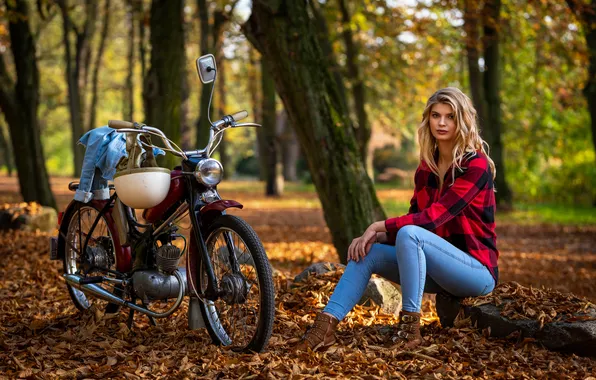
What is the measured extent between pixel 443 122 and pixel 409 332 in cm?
115

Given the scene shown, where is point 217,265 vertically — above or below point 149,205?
below

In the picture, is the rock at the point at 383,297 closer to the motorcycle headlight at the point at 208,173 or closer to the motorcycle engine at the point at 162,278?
the motorcycle engine at the point at 162,278

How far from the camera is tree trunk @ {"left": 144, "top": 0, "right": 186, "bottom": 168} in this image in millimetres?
8719

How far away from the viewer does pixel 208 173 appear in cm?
388

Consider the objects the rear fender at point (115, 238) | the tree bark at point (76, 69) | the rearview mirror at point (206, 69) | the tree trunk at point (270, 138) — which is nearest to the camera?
the rearview mirror at point (206, 69)

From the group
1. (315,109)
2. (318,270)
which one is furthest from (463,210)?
(315,109)

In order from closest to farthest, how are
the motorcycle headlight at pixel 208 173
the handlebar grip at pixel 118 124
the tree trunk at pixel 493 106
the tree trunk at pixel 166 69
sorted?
the handlebar grip at pixel 118 124, the motorcycle headlight at pixel 208 173, the tree trunk at pixel 166 69, the tree trunk at pixel 493 106

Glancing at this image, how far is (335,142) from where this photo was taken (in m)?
6.75

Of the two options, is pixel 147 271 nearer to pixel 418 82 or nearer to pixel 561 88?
pixel 418 82

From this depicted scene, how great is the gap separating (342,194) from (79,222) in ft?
8.25

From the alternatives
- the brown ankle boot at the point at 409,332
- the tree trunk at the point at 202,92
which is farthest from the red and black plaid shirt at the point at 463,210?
the tree trunk at the point at 202,92

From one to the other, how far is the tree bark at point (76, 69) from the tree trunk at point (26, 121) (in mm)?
6265

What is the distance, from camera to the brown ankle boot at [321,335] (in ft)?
12.7

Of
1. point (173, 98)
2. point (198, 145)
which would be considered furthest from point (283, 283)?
point (198, 145)
